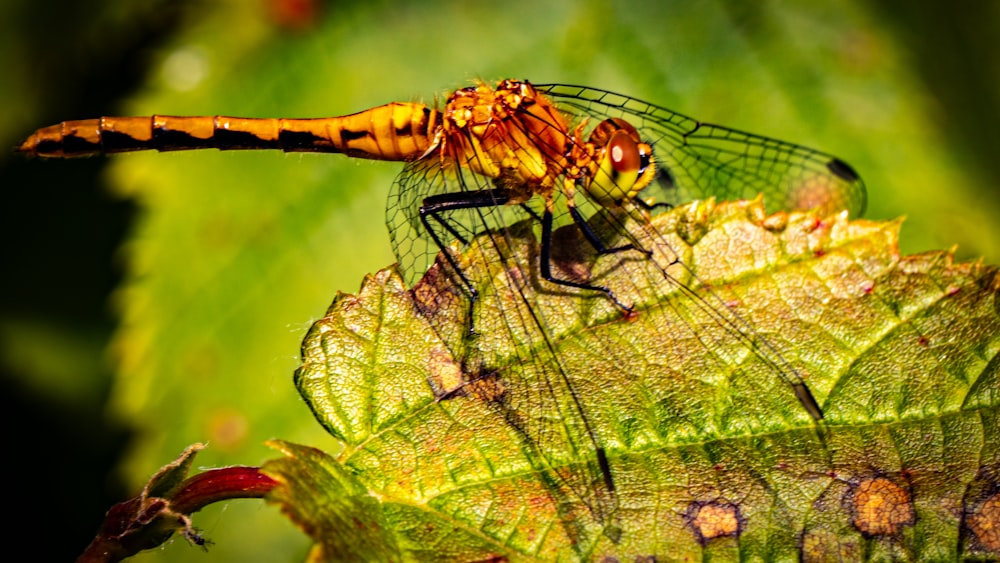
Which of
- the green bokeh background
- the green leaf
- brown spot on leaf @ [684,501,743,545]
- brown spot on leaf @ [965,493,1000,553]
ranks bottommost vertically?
brown spot on leaf @ [965,493,1000,553]

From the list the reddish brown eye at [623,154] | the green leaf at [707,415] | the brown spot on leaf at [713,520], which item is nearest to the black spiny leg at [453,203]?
the reddish brown eye at [623,154]

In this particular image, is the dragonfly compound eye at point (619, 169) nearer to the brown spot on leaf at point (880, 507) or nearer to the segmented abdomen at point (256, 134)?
the segmented abdomen at point (256, 134)

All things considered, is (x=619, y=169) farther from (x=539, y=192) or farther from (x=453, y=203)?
(x=453, y=203)

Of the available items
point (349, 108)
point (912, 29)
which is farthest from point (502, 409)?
point (912, 29)

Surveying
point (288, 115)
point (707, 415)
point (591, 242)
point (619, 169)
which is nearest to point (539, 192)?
point (619, 169)

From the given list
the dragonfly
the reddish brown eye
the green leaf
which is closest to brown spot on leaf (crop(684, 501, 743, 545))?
the green leaf

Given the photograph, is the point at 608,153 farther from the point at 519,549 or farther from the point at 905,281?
the point at 519,549

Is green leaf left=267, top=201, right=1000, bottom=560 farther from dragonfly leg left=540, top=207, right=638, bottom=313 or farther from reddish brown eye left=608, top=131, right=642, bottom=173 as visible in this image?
reddish brown eye left=608, top=131, right=642, bottom=173
